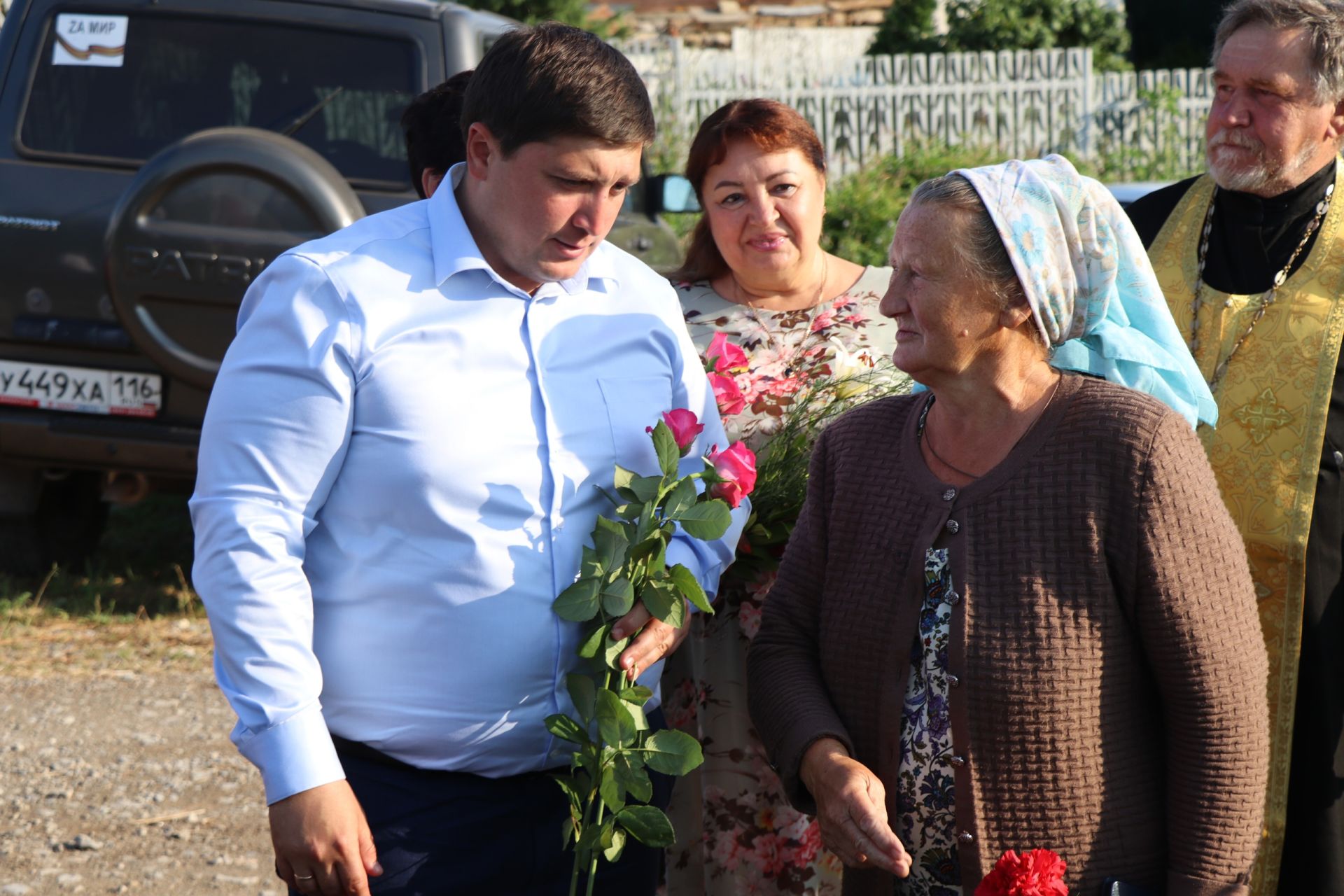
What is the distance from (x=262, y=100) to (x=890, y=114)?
31.4ft

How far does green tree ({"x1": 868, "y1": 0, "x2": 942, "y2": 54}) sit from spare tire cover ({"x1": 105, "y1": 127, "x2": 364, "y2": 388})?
11.6 meters

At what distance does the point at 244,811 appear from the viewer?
4.07 metres

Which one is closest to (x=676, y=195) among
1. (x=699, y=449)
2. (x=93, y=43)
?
(x=93, y=43)

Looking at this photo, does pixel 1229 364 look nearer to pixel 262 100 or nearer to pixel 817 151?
pixel 817 151

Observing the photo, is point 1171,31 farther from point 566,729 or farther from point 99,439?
point 566,729

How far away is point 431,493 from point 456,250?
0.38m

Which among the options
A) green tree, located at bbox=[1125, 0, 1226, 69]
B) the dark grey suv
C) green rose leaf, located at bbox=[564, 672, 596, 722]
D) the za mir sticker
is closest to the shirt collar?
green rose leaf, located at bbox=[564, 672, 596, 722]

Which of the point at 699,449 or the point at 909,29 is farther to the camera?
the point at 909,29

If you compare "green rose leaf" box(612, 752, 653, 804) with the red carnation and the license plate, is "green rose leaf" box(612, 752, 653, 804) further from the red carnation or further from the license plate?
the license plate

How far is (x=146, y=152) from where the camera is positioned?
512 centimetres

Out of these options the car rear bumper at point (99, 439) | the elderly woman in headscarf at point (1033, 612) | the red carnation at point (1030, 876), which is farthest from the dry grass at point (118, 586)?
the red carnation at point (1030, 876)

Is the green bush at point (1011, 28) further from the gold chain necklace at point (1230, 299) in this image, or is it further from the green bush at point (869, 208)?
the gold chain necklace at point (1230, 299)

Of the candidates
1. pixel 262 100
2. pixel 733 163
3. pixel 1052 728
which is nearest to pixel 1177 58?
pixel 262 100

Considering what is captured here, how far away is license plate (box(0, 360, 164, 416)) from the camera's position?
197 inches
